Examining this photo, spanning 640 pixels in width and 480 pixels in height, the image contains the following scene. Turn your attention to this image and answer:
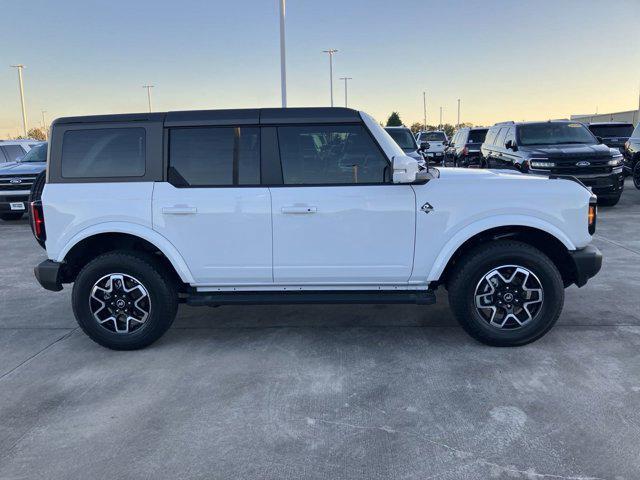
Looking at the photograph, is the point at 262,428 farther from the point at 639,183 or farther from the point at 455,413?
the point at 639,183

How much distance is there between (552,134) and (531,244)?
812cm

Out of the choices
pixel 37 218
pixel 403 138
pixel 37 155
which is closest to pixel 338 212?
pixel 37 218

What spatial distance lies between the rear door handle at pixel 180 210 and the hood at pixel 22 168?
9.11 meters

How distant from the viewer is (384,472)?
278cm

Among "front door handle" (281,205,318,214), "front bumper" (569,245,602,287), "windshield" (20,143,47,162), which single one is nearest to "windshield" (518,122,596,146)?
"front bumper" (569,245,602,287)

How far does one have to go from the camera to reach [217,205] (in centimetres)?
427

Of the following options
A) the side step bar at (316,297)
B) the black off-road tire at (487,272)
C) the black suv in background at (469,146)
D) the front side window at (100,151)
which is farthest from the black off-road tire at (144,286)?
the black suv in background at (469,146)

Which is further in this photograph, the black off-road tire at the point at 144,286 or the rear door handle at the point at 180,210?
the black off-road tire at the point at 144,286

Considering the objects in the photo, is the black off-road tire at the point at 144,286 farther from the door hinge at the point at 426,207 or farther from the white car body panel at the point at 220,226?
the door hinge at the point at 426,207

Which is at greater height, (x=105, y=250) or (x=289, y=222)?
(x=289, y=222)

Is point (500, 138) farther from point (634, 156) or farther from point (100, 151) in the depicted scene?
point (100, 151)

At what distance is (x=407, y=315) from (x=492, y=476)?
256 centimetres

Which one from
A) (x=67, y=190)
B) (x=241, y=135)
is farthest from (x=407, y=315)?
(x=67, y=190)

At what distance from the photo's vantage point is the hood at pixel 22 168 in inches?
466
